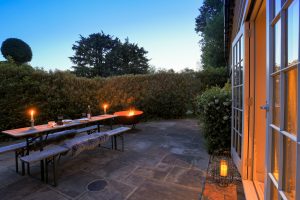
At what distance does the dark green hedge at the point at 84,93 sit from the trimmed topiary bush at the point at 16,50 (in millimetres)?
5449

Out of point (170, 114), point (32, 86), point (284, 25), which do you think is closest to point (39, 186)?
point (284, 25)

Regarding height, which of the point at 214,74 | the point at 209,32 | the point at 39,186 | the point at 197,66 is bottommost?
the point at 39,186

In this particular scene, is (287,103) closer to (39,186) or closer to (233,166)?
(233,166)

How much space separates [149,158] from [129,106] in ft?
15.2

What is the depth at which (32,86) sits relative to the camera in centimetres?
534

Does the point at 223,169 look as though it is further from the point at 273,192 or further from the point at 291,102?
the point at 291,102

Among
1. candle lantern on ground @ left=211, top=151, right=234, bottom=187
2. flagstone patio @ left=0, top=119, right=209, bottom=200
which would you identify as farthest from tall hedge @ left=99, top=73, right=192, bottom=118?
candle lantern on ground @ left=211, top=151, right=234, bottom=187

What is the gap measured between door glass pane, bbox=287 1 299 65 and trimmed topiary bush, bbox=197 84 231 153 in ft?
7.79

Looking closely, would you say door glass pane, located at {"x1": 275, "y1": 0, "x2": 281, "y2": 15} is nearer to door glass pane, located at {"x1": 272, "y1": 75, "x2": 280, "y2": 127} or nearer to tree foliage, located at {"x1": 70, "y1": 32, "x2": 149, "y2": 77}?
door glass pane, located at {"x1": 272, "y1": 75, "x2": 280, "y2": 127}

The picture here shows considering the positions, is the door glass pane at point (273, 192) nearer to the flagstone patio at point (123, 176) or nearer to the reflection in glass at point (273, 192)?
the reflection in glass at point (273, 192)

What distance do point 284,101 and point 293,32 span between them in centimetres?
43

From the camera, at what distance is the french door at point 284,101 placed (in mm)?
960

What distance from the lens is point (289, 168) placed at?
3.39ft

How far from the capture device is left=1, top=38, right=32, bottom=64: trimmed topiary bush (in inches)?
360
